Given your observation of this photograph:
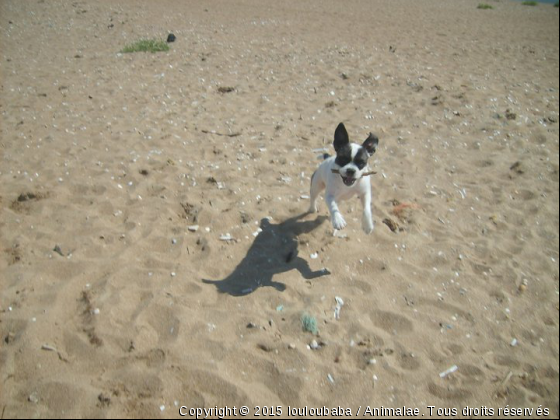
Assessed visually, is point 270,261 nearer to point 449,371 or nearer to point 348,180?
point 348,180

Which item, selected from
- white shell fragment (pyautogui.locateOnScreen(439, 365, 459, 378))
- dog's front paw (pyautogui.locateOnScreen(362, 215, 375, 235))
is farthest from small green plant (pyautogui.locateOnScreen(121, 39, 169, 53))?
white shell fragment (pyautogui.locateOnScreen(439, 365, 459, 378))

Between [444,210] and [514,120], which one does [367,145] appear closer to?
[444,210]

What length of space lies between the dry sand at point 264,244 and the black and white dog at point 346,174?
50 cm

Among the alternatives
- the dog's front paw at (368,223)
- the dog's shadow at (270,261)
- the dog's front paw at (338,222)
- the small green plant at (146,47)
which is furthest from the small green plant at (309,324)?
the small green plant at (146,47)

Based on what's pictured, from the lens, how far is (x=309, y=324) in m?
3.29

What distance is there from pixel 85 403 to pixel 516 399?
3.15 m

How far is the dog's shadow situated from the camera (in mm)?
3729

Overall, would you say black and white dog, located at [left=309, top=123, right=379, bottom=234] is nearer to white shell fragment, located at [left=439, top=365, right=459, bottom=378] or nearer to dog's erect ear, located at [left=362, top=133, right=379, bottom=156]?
dog's erect ear, located at [left=362, top=133, right=379, bottom=156]

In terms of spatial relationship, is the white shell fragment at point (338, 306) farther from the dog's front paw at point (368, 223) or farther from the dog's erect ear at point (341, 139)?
the dog's erect ear at point (341, 139)

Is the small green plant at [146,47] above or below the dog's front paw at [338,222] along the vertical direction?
above

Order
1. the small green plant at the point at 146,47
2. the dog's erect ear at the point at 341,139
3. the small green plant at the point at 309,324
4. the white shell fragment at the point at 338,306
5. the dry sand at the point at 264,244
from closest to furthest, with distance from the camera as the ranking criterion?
the dry sand at the point at 264,244
the small green plant at the point at 309,324
the white shell fragment at the point at 338,306
the dog's erect ear at the point at 341,139
the small green plant at the point at 146,47

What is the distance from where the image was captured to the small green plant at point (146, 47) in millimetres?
11242

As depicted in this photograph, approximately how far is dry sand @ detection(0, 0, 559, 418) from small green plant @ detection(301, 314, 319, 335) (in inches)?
2.0

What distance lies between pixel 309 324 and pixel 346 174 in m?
1.53
